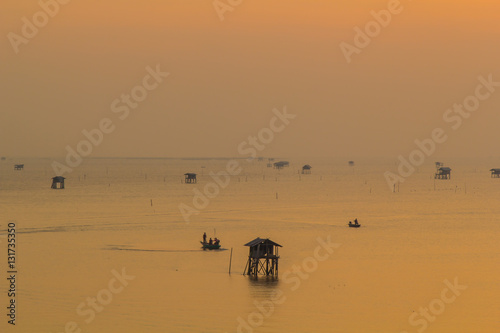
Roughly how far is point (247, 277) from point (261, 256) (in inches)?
79.1

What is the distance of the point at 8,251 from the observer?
5853 cm

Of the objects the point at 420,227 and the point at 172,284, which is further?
the point at 420,227

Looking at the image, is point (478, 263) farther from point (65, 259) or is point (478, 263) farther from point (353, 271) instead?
point (65, 259)

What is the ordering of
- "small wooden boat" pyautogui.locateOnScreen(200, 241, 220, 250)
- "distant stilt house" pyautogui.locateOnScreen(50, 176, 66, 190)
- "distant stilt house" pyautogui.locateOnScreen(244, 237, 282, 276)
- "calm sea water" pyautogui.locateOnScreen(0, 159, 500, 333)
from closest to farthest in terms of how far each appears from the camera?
"calm sea water" pyautogui.locateOnScreen(0, 159, 500, 333) < "distant stilt house" pyautogui.locateOnScreen(244, 237, 282, 276) < "small wooden boat" pyautogui.locateOnScreen(200, 241, 220, 250) < "distant stilt house" pyautogui.locateOnScreen(50, 176, 66, 190)

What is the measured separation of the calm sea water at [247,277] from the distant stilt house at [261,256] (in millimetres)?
981

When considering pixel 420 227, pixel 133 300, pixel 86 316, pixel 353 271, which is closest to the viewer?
pixel 86 316

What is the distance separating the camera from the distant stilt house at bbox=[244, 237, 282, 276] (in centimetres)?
4794

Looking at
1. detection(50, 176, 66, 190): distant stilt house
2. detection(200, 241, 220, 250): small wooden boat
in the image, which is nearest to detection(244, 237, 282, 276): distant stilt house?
detection(200, 241, 220, 250): small wooden boat

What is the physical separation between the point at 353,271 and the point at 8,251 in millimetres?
26410

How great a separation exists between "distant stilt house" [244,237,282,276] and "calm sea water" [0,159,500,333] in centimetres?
98

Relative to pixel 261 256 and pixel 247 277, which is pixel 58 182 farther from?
pixel 261 256

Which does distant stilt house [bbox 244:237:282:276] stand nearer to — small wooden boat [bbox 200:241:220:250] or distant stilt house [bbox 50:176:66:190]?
small wooden boat [bbox 200:241:220:250]

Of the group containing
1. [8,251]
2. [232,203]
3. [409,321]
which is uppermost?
[232,203]

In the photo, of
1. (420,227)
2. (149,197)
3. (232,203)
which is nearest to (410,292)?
(420,227)
